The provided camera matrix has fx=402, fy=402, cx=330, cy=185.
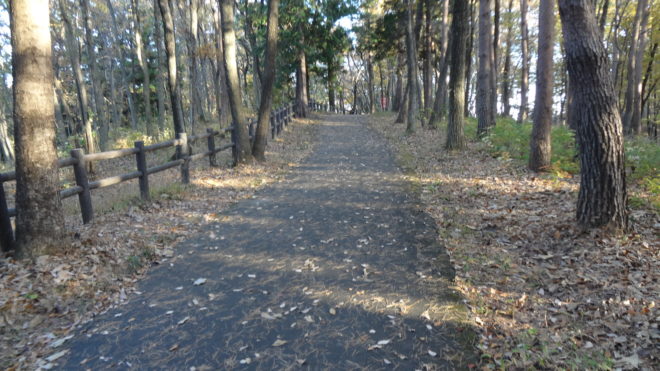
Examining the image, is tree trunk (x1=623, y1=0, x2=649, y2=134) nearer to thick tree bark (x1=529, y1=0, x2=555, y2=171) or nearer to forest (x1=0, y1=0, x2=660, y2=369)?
forest (x1=0, y1=0, x2=660, y2=369)

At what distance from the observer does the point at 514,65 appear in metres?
45.0

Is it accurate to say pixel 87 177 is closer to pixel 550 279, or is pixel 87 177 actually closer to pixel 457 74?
pixel 550 279

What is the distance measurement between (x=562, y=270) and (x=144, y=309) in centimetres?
468

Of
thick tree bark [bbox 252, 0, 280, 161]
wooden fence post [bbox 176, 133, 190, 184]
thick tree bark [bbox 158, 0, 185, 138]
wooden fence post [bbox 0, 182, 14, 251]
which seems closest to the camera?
wooden fence post [bbox 0, 182, 14, 251]

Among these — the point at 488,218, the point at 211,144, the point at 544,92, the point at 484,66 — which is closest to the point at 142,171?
the point at 211,144

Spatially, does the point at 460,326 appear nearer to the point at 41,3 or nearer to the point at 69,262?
the point at 69,262

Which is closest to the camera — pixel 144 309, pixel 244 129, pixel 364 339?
pixel 364 339

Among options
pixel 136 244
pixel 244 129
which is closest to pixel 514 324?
pixel 136 244

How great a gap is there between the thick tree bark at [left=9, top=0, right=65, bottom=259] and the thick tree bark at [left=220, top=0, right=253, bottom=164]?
23.4 ft

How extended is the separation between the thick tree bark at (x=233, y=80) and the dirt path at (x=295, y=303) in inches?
208

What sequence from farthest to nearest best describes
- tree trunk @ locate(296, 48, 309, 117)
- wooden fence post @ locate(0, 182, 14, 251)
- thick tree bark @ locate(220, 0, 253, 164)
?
tree trunk @ locate(296, 48, 309, 117) → thick tree bark @ locate(220, 0, 253, 164) → wooden fence post @ locate(0, 182, 14, 251)

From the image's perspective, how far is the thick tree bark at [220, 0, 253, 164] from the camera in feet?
38.4

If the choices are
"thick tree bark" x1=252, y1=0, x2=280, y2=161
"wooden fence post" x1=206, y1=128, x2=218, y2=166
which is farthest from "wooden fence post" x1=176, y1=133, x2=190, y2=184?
"thick tree bark" x1=252, y1=0, x2=280, y2=161

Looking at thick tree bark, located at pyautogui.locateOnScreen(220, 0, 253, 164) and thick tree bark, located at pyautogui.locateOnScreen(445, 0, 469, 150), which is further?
thick tree bark, located at pyautogui.locateOnScreen(445, 0, 469, 150)
